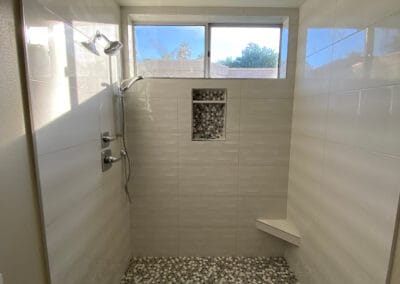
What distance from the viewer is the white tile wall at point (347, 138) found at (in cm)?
98

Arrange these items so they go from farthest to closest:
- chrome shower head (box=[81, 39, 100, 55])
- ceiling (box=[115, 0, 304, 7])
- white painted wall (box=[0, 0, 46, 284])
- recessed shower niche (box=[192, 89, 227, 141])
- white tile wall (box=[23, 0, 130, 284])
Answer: recessed shower niche (box=[192, 89, 227, 141]) < ceiling (box=[115, 0, 304, 7]) < chrome shower head (box=[81, 39, 100, 55]) < white tile wall (box=[23, 0, 130, 284]) < white painted wall (box=[0, 0, 46, 284])

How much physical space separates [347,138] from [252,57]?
1.24 metres

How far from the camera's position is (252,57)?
2111 millimetres

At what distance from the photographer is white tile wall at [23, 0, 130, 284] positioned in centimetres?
92

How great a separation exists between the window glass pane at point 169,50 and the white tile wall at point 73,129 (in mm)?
356

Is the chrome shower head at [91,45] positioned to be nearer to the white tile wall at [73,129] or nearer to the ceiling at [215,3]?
the white tile wall at [73,129]

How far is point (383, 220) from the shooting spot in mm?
989

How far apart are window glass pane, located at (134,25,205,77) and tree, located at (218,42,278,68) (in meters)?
0.28

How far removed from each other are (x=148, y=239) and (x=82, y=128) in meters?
1.46

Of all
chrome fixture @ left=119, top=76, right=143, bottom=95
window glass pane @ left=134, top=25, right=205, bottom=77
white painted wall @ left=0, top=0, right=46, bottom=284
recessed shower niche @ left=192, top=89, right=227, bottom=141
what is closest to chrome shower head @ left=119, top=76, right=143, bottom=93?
chrome fixture @ left=119, top=76, right=143, bottom=95

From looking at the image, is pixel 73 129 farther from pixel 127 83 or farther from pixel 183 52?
pixel 183 52

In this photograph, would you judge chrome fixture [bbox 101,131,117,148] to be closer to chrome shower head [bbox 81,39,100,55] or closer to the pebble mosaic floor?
chrome shower head [bbox 81,39,100,55]

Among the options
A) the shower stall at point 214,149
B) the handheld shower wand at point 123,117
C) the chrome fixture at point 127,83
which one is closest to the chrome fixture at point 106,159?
the shower stall at point 214,149

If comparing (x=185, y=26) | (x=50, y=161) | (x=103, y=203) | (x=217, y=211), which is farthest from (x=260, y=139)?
(x=50, y=161)
